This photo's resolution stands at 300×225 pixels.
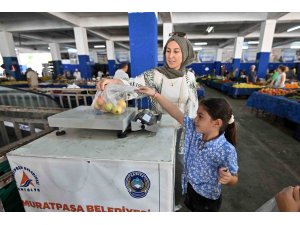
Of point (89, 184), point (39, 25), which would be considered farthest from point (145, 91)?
point (39, 25)

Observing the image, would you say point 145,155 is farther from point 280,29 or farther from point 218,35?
point 280,29

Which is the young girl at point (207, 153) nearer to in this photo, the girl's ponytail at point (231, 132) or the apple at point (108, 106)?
the girl's ponytail at point (231, 132)

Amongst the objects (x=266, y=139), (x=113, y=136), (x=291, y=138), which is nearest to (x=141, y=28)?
(x=113, y=136)

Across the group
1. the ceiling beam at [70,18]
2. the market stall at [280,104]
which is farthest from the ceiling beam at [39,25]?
the market stall at [280,104]

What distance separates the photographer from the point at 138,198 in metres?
0.98

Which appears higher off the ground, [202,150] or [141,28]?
[141,28]

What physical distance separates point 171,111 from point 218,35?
14275mm

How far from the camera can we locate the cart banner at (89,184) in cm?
94

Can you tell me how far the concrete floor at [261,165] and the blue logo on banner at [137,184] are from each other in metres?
0.82

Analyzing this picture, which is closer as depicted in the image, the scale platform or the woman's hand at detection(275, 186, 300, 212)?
the woman's hand at detection(275, 186, 300, 212)

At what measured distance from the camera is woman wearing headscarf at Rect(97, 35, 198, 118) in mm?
1574

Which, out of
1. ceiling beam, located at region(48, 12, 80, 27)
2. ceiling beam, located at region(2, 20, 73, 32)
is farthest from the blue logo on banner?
ceiling beam, located at region(2, 20, 73, 32)

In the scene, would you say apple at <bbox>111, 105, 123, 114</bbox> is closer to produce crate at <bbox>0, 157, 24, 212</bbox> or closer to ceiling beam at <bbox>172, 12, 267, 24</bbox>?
produce crate at <bbox>0, 157, 24, 212</bbox>

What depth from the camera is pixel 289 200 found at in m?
0.75
